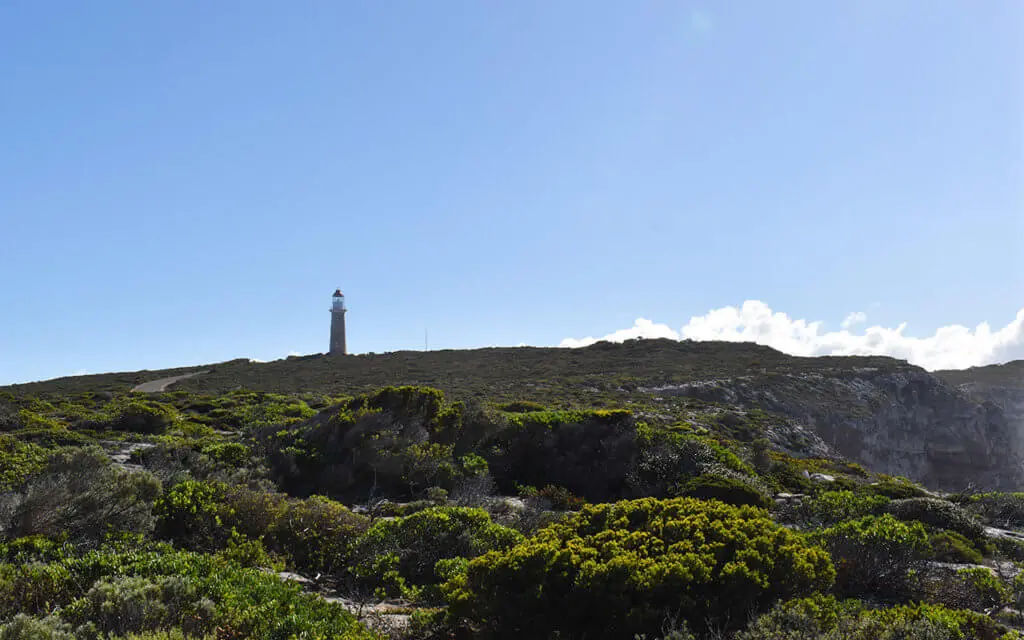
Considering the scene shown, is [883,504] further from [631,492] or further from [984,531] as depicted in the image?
[631,492]

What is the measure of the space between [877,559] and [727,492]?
11.4 feet

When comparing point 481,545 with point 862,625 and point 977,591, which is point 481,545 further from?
point 977,591

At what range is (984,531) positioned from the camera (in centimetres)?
802

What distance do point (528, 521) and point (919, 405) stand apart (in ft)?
Answer: 145

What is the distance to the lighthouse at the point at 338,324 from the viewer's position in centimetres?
6012

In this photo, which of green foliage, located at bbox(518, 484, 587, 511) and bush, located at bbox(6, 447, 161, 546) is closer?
bush, located at bbox(6, 447, 161, 546)

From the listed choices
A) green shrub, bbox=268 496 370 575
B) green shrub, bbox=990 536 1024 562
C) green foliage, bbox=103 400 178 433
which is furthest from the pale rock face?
green shrub, bbox=268 496 370 575

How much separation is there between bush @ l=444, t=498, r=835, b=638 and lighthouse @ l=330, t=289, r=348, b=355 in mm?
57090

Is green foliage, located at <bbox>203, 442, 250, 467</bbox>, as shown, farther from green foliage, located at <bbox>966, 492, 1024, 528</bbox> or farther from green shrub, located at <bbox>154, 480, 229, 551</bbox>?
green foliage, located at <bbox>966, 492, 1024, 528</bbox>

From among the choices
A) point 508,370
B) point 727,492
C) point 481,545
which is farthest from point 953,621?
point 508,370

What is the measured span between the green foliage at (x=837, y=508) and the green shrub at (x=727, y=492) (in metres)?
0.79

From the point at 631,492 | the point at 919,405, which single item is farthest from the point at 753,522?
the point at 919,405

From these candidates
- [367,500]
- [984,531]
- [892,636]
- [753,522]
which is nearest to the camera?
[892,636]

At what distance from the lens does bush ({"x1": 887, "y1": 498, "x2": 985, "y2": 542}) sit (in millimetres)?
7879
